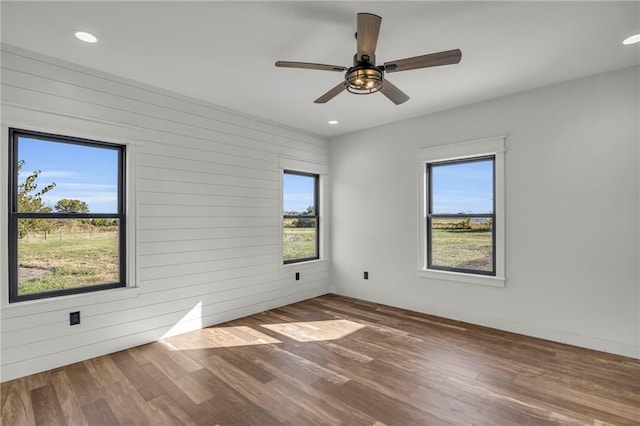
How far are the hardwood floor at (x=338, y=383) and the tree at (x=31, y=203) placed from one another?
50.3 inches

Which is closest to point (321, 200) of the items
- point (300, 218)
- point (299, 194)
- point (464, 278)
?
point (299, 194)

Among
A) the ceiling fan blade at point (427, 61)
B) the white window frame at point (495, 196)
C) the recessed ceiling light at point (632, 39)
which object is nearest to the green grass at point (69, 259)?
the ceiling fan blade at point (427, 61)

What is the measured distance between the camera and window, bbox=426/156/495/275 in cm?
402

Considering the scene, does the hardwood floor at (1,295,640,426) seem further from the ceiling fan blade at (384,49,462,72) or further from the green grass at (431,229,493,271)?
the ceiling fan blade at (384,49,462,72)

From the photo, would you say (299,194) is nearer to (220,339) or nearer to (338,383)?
(220,339)

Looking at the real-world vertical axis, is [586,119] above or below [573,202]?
above

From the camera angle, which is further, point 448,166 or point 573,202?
point 448,166

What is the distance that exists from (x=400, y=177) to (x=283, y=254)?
6.97 feet

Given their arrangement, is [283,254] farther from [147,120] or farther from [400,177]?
[147,120]

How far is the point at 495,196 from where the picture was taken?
3.88 meters

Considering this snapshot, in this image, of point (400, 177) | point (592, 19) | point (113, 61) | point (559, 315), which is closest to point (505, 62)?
point (592, 19)

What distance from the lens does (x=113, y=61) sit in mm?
2926

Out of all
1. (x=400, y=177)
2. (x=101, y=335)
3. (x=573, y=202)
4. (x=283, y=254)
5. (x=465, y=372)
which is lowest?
(x=465, y=372)

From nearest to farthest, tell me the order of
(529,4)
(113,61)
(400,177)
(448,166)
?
(529,4), (113,61), (448,166), (400,177)
